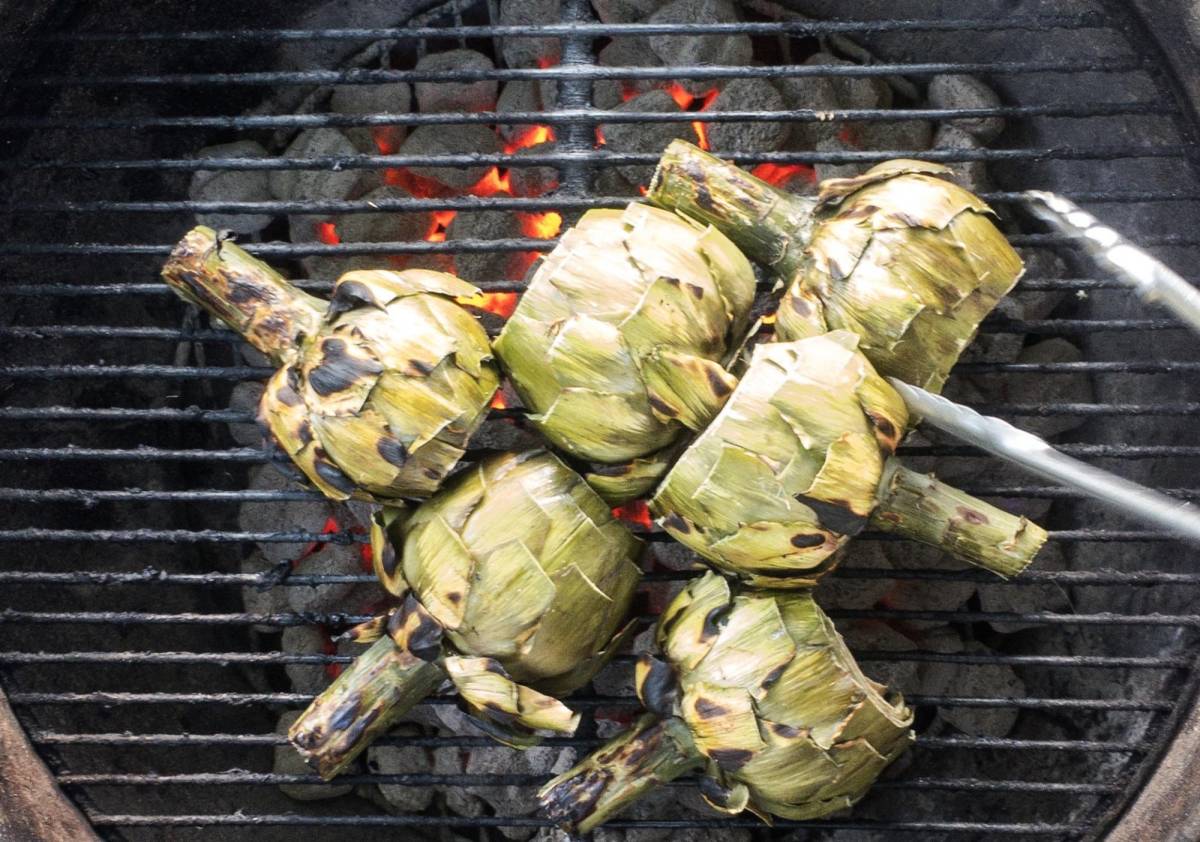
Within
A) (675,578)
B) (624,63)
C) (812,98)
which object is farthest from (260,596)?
(812,98)

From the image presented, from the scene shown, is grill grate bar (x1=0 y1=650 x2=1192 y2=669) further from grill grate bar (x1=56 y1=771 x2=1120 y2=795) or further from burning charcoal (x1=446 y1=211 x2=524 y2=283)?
burning charcoal (x1=446 y1=211 x2=524 y2=283)

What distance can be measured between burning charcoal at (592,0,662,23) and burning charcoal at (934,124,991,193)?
15.4 inches

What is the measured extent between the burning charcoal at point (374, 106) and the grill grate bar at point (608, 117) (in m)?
0.24

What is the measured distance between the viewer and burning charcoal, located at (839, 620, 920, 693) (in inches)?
55.9

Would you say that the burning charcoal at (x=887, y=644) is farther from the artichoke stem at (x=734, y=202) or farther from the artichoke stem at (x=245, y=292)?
the artichoke stem at (x=245, y=292)

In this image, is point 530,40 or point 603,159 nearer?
point 603,159

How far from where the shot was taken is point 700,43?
1.38m

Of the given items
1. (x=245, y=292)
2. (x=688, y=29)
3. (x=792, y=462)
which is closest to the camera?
(x=792, y=462)

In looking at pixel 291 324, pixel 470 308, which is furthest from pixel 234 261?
pixel 470 308

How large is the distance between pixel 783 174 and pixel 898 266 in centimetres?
44

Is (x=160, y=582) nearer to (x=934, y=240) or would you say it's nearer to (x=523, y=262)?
(x=523, y=262)

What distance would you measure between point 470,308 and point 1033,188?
72cm

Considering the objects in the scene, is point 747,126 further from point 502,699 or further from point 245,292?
point 502,699

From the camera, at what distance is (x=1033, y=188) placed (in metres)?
1.39
